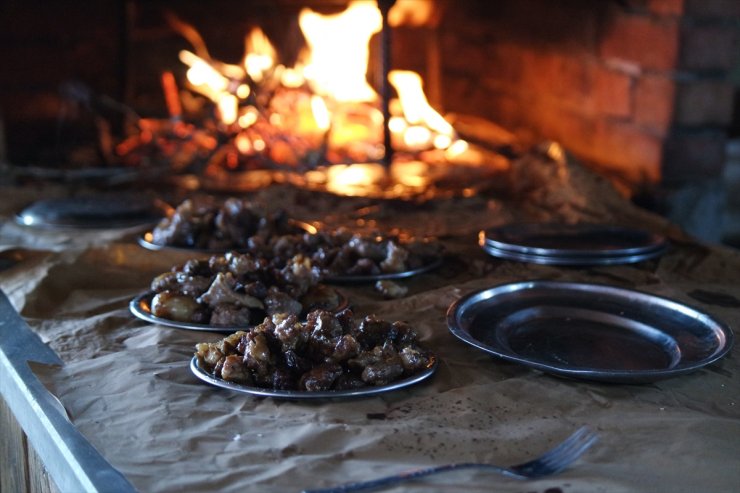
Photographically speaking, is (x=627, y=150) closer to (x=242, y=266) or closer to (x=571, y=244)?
(x=571, y=244)

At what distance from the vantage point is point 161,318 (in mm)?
2559

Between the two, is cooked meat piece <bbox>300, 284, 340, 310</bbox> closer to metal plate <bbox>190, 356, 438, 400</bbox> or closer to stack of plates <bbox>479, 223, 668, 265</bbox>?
metal plate <bbox>190, 356, 438, 400</bbox>

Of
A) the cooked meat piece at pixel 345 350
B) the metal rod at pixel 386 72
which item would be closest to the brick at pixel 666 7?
the metal rod at pixel 386 72

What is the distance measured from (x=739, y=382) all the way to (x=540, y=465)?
682mm

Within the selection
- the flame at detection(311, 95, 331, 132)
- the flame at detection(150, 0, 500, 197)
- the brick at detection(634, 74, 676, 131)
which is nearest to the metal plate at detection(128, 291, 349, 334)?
the flame at detection(150, 0, 500, 197)

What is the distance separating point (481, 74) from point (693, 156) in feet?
6.78

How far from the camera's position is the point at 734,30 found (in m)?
4.10

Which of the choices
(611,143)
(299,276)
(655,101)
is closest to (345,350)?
(299,276)

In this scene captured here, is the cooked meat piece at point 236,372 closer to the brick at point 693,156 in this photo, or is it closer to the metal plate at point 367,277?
the metal plate at point 367,277

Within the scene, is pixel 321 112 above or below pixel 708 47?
below

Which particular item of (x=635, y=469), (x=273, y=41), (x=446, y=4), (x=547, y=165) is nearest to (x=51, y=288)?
(x=635, y=469)

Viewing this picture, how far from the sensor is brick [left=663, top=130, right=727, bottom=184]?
4258 millimetres

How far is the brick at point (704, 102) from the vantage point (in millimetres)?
4172

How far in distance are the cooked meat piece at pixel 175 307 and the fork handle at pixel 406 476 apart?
36.9 inches
